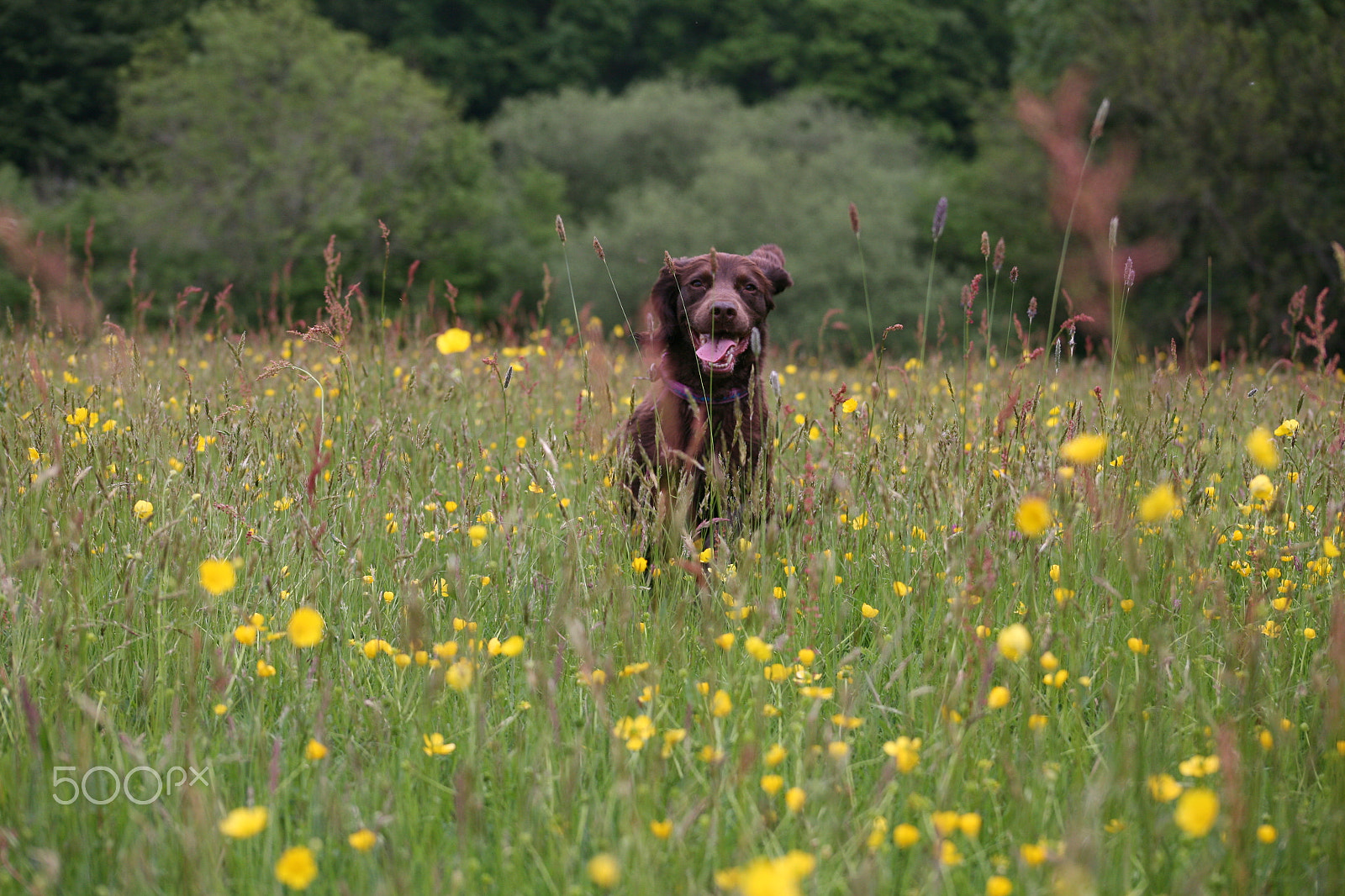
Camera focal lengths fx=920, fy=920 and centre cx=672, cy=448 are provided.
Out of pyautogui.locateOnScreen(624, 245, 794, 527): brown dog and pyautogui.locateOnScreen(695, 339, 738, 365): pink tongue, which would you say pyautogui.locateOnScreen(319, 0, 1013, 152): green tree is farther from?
pyautogui.locateOnScreen(695, 339, 738, 365): pink tongue

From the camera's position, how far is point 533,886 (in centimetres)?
139

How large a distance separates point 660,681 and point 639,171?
28.4 metres

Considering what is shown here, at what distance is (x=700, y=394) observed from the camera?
12.2 ft

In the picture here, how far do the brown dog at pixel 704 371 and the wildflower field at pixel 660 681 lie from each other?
375 millimetres

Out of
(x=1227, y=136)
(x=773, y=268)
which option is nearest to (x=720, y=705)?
(x=773, y=268)

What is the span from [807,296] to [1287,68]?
10.4 metres

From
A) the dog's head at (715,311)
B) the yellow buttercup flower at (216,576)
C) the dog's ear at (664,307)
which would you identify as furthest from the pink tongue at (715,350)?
the yellow buttercup flower at (216,576)

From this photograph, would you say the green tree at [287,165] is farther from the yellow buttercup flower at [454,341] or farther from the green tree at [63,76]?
the yellow buttercup flower at [454,341]

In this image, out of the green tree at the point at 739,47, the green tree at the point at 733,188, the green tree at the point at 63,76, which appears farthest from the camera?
the green tree at the point at 739,47

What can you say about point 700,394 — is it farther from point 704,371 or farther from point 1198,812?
point 1198,812

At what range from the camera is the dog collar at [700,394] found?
3.57 m

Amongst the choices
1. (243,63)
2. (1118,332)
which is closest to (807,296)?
(243,63)

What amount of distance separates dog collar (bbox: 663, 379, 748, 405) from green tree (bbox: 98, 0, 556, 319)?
18044 millimetres

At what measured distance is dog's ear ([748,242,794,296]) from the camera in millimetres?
4250
